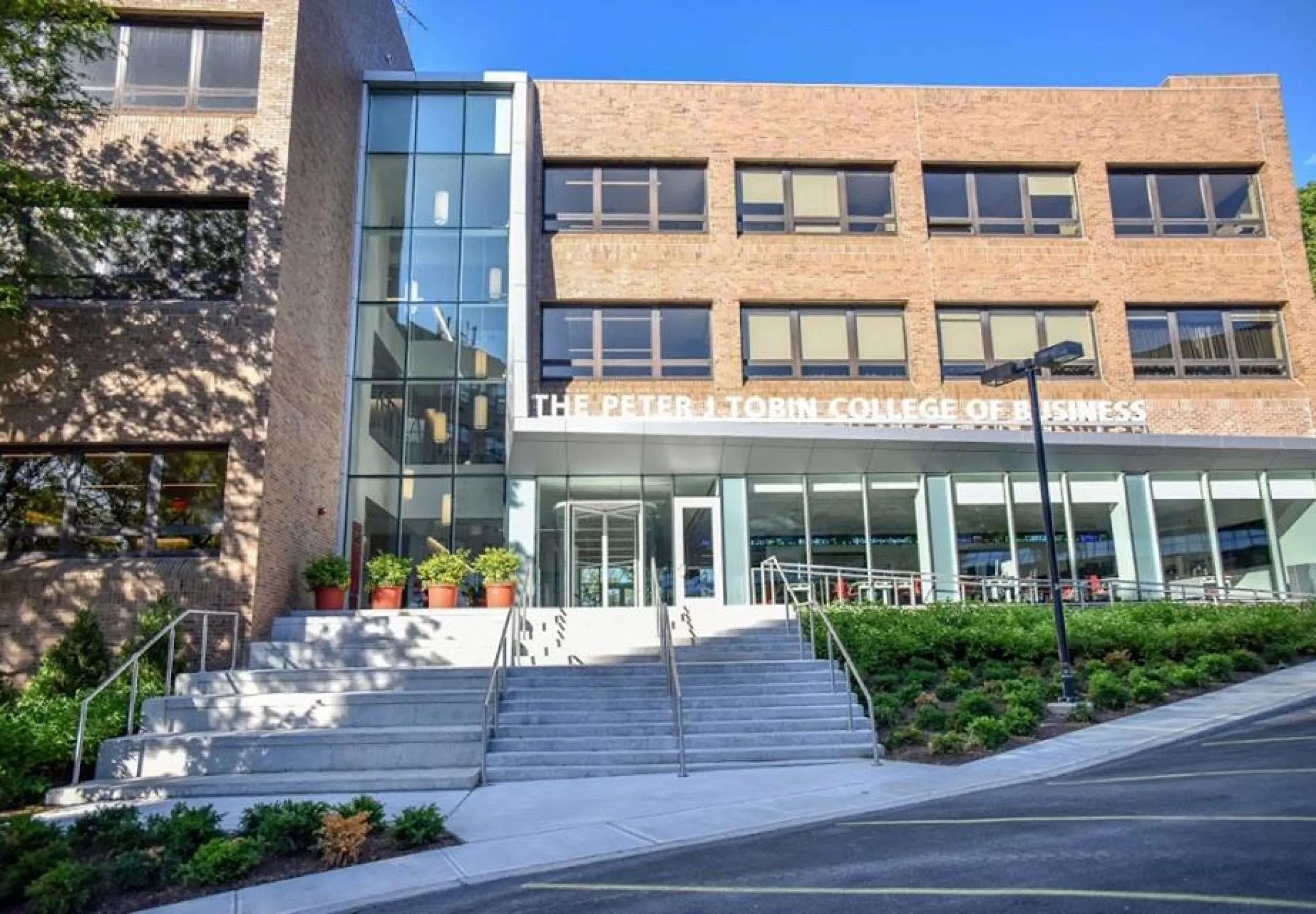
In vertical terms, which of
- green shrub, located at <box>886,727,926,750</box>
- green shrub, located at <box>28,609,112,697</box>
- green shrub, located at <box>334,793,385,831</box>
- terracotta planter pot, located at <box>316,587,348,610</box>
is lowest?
green shrub, located at <box>334,793,385,831</box>

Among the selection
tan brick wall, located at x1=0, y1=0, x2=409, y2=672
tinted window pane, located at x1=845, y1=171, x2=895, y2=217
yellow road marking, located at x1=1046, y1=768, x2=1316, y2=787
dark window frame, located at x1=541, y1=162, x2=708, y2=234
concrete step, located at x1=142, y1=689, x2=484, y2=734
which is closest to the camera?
yellow road marking, located at x1=1046, y1=768, x2=1316, y2=787

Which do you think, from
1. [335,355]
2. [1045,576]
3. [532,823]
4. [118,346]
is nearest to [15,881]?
[532,823]

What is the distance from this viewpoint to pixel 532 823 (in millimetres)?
8148

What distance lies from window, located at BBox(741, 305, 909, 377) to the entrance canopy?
268 cm

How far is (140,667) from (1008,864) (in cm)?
1215

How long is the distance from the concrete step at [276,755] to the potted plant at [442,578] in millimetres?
6556

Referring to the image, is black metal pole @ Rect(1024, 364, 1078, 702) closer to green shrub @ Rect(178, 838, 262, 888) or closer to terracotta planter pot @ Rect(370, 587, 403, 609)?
green shrub @ Rect(178, 838, 262, 888)

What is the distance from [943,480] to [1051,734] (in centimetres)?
1020

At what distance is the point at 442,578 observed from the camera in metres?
17.3

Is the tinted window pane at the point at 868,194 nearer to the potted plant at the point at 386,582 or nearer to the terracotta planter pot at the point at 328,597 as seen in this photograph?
the potted plant at the point at 386,582

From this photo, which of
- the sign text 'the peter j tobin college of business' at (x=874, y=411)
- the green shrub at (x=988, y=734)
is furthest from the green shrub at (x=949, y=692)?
the sign text 'the peter j tobin college of business' at (x=874, y=411)

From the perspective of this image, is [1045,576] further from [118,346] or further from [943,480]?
[118,346]

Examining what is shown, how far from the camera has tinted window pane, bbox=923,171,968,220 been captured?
2312 centimetres

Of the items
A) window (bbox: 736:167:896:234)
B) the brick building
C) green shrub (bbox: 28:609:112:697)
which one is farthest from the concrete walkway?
window (bbox: 736:167:896:234)
